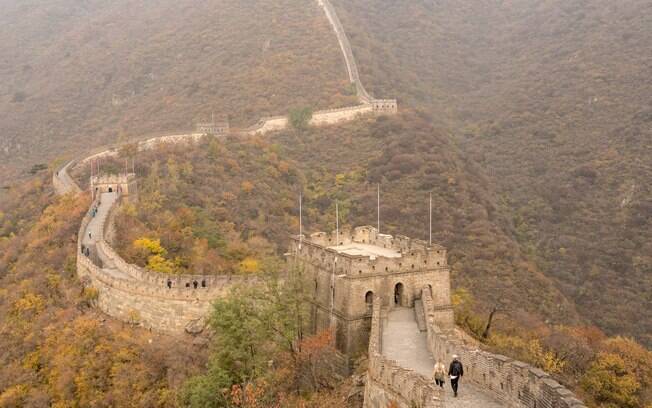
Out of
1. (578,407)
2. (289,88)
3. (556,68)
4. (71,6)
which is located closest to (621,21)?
(556,68)

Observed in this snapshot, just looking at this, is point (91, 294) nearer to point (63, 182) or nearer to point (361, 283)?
point (361, 283)

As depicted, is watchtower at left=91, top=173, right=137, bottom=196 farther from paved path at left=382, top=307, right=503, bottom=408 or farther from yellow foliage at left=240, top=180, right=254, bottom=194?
paved path at left=382, top=307, right=503, bottom=408

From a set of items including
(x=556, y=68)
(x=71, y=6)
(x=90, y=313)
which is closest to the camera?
(x=90, y=313)

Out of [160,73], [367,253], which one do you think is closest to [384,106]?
[160,73]

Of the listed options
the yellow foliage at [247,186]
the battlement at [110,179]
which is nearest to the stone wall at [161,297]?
the battlement at [110,179]

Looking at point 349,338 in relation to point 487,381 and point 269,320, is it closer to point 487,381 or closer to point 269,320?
point 269,320
